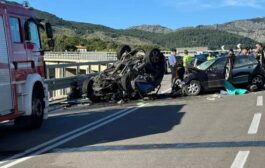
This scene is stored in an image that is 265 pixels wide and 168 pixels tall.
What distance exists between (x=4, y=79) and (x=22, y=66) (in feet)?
3.76

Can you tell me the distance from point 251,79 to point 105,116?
7.85m

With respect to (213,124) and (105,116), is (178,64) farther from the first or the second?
(213,124)

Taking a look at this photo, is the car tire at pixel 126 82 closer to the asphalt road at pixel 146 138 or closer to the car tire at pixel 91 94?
the car tire at pixel 91 94

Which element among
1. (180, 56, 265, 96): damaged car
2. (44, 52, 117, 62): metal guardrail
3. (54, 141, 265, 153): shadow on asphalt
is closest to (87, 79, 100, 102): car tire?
(180, 56, 265, 96): damaged car

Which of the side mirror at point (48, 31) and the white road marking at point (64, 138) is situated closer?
the white road marking at point (64, 138)

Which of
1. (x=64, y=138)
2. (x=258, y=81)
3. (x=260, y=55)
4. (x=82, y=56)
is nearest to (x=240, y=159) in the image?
(x=64, y=138)

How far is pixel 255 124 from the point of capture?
11.5m

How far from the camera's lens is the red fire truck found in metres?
10.6

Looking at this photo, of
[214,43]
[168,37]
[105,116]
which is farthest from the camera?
[168,37]

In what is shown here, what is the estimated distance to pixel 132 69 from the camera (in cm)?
1830

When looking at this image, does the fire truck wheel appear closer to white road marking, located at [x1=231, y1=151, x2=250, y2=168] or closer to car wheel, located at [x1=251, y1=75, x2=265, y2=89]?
white road marking, located at [x1=231, y1=151, x2=250, y2=168]

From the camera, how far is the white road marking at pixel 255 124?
34.6 ft

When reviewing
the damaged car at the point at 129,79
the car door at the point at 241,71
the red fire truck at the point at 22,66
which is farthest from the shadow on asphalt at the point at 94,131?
the car door at the point at 241,71

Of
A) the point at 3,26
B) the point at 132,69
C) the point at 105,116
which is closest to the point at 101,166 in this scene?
the point at 3,26
